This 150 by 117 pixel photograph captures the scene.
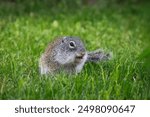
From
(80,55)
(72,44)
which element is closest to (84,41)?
(72,44)

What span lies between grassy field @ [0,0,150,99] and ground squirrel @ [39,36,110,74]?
130 mm

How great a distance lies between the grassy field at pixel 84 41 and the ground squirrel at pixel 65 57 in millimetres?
130

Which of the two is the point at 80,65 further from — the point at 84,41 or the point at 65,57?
the point at 84,41

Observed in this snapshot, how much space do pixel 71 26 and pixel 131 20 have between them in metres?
2.62

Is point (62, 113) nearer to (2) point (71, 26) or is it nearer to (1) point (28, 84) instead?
(1) point (28, 84)

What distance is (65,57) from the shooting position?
21.6ft

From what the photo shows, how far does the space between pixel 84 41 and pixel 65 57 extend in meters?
2.81

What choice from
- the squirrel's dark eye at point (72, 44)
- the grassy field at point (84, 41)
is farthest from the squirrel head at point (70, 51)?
the grassy field at point (84, 41)

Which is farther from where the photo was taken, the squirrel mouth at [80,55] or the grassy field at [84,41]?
the squirrel mouth at [80,55]

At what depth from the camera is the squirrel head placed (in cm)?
654

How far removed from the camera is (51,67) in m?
6.68

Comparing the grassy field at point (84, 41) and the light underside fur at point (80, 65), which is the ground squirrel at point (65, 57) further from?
the grassy field at point (84, 41)

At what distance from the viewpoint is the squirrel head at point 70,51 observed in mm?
6543

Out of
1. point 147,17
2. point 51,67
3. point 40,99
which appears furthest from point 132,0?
point 40,99
